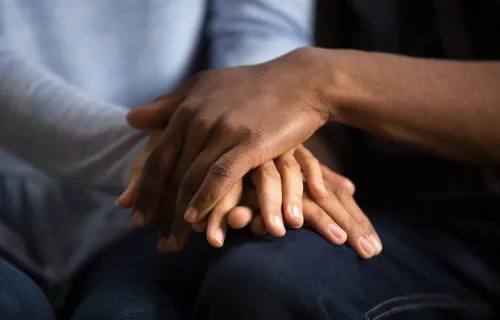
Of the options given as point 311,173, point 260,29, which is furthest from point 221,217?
point 260,29

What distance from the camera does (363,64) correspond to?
65 centimetres

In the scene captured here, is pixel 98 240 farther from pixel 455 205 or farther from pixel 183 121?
pixel 455 205

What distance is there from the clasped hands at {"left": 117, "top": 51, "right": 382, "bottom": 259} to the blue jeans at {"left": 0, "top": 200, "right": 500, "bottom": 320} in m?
0.03

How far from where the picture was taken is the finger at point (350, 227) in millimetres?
607

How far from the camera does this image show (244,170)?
582 mm

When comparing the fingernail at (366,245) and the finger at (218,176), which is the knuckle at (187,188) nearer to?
the finger at (218,176)

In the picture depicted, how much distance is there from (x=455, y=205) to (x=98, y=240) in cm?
46

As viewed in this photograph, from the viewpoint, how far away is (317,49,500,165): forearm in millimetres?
629

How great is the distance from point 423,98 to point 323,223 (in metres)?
0.17

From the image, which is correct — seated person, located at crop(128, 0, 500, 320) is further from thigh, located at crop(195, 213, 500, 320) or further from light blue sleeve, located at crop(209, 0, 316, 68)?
light blue sleeve, located at crop(209, 0, 316, 68)

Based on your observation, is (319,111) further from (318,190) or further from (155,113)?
(155,113)

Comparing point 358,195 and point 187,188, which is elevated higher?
point 187,188

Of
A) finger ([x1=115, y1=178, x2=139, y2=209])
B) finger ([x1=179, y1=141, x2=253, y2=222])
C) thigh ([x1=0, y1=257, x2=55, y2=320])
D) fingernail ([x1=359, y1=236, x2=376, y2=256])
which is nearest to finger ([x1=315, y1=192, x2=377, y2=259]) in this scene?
fingernail ([x1=359, y1=236, x2=376, y2=256])

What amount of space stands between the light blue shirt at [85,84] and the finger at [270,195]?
21 centimetres
